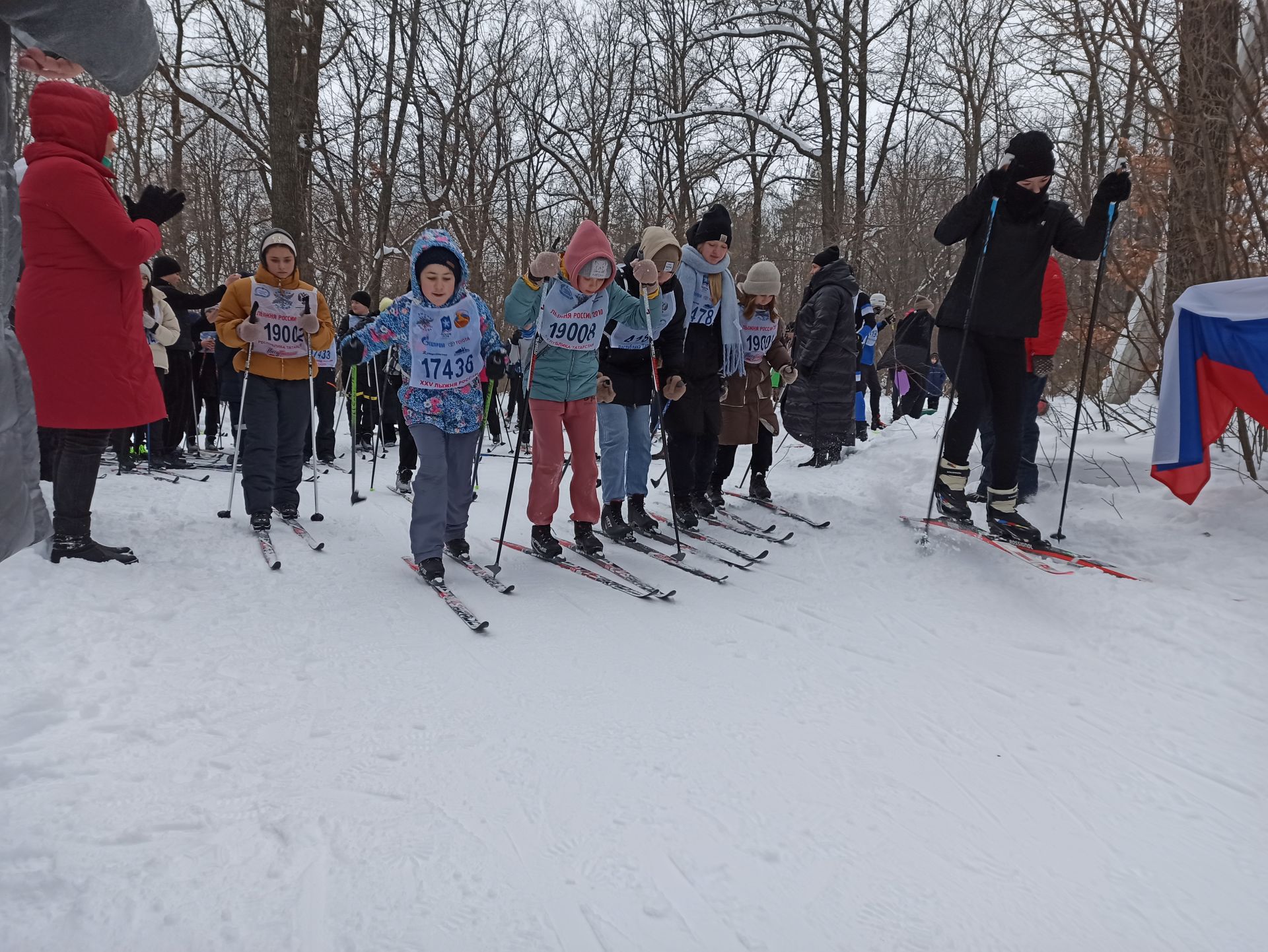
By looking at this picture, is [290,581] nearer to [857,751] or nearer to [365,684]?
[365,684]

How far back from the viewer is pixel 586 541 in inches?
210

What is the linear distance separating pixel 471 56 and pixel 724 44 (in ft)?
20.2

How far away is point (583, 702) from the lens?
10.3ft

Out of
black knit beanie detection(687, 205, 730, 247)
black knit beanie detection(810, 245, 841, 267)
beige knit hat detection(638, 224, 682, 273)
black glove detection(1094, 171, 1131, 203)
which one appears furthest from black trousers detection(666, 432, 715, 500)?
black knit beanie detection(810, 245, 841, 267)

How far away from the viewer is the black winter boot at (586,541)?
5285mm

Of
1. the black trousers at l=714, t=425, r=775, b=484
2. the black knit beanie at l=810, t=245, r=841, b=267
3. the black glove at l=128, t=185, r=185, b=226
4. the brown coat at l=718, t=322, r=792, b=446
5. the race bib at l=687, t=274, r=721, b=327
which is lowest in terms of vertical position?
the black trousers at l=714, t=425, r=775, b=484

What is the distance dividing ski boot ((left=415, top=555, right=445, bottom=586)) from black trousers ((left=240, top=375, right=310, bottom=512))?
61.2 inches

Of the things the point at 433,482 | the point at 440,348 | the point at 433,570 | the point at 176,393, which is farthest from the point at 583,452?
the point at 176,393

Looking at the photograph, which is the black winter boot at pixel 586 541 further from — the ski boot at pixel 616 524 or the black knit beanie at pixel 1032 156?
the black knit beanie at pixel 1032 156

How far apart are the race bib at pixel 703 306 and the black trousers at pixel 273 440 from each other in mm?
2942

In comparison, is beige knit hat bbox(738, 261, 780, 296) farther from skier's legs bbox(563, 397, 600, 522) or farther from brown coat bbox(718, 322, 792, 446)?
skier's legs bbox(563, 397, 600, 522)

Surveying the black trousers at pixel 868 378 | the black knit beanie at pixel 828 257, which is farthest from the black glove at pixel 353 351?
the black trousers at pixel 868 378

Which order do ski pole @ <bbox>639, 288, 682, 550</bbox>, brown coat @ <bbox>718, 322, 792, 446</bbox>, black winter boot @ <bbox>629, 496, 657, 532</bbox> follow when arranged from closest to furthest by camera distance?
ski pole @ <bbox>639, 288, 682, 550</bbox> < black winter boot @ <bbox>629, 496, 657, 532</bbox> < brown coat @ <bbox>718, 322, 792, 446</bbox>

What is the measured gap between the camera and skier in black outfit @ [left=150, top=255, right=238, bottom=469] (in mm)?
8445
